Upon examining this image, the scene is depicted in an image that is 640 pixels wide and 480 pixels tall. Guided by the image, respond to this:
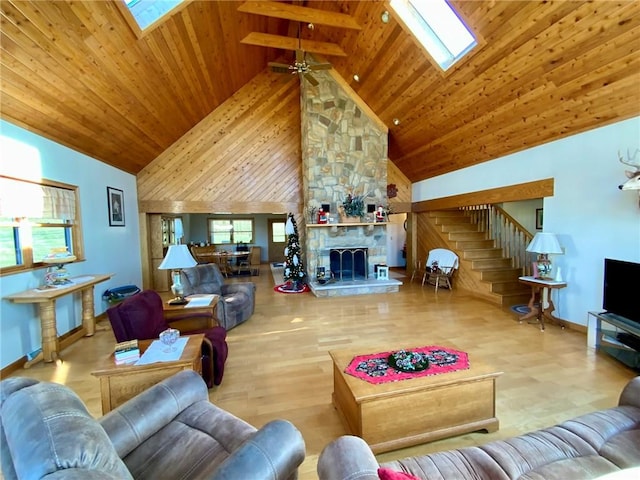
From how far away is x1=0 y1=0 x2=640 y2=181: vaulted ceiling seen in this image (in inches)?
109

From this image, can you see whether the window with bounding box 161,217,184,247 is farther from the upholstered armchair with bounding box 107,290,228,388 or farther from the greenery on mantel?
the upholstered armchair with bounding box 107,290,228,388

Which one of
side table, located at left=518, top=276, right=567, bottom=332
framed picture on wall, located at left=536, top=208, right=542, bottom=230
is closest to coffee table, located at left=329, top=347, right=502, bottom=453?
side table, located at left=518, top=276, right=567, bottom=332

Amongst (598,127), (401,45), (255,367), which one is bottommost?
(255,367)

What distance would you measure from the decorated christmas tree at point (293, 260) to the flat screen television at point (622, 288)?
5058 millimetres

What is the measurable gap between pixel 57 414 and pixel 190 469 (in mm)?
628

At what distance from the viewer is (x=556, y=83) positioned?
346 centimetres

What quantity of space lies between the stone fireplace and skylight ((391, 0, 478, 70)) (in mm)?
2430

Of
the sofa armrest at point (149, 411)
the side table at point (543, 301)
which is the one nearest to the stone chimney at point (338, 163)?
the side table at point (543, 301)

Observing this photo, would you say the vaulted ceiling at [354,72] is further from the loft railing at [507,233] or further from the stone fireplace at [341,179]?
the loft railing at [507,233]

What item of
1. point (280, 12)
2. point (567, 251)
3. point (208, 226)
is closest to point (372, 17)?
point (280, 12)

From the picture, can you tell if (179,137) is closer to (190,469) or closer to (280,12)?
(280,12)

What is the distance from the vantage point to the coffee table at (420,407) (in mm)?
1851

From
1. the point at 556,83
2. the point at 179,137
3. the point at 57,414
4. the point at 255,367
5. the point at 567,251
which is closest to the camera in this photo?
the point at 57,414

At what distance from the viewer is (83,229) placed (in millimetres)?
4465
